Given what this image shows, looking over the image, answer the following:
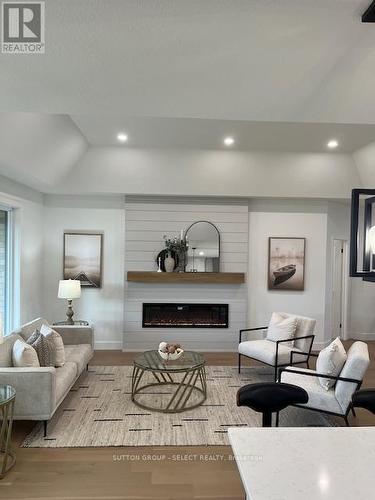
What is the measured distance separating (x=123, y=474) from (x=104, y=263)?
149 inches

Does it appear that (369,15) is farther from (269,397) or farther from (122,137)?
Answer: (122,137)

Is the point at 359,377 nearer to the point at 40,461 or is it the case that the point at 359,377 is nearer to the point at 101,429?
the point at 101,429

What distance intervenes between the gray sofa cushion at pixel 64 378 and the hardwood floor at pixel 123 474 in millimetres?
472

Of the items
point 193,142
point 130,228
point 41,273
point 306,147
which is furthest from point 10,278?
point 306,147

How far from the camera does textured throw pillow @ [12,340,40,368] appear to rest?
3.23 meters

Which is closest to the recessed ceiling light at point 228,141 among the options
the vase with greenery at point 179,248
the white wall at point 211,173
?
the white wall at point 211,173

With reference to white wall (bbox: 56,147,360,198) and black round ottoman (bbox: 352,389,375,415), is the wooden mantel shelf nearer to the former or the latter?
white wall (bbox: 56,147,360,198)

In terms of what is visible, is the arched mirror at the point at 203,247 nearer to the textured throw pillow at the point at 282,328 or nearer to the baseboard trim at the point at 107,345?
the textured throw pillow at the point at 282,328

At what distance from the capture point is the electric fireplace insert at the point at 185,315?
5.94m

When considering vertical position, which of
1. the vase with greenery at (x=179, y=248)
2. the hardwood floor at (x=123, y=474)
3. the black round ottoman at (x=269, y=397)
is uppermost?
the vase with greenery at (x=179, y=248)

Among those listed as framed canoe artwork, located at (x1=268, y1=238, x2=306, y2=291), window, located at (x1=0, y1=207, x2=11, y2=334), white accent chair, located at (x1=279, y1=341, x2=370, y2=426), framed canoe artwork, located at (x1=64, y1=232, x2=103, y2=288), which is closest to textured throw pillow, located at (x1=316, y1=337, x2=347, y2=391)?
white accent chair, located at (x1=279, y1=341, x2=370, y2=426)

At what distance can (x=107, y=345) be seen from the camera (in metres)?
6.01

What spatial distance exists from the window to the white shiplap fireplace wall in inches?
70.7

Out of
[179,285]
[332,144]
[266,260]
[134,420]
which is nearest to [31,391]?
[134,420]
